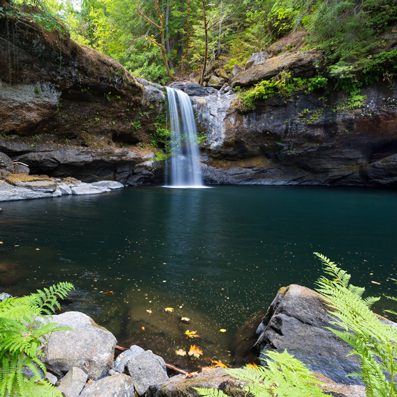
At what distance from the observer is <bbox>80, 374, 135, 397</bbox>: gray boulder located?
1574 millimetres

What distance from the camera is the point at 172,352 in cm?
233

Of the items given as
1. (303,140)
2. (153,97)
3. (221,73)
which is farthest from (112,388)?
(221,73)

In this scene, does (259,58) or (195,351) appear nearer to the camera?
(195,351)

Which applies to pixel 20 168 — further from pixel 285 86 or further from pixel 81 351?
pixel 285 86

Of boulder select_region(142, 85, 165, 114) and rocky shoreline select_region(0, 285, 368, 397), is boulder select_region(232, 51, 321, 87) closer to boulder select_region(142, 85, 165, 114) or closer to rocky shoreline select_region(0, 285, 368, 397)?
boulder select_region(142, 85, 165, 114)

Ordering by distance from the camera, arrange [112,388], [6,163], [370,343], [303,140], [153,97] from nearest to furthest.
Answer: [370,343] → [112,388] → [6,163] → [153,97] → [303,140]

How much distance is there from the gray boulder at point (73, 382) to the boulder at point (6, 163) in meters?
13.0

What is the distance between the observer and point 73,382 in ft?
5.49

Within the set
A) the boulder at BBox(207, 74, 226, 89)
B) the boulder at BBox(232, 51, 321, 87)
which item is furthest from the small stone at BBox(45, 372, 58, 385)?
the boulder at BBox(207, 74, 226, 89)

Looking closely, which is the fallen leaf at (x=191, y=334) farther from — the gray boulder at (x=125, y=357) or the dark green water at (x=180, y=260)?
the gray boulder at (x=125, y=357)

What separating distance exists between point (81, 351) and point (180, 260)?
8.49 ft

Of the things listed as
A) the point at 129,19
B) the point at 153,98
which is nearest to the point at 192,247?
the point at 153,98

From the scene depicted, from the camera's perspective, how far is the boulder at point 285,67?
Result: 14.9 metres

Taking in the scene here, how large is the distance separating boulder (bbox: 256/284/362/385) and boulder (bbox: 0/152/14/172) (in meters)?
13.7
